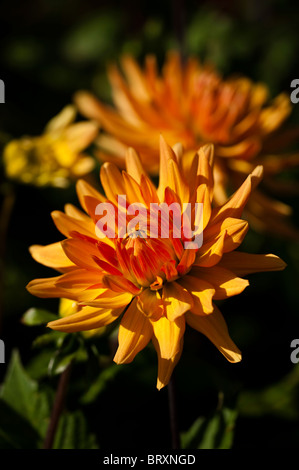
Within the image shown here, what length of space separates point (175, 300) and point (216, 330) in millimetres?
77

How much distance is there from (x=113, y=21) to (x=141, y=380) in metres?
1.53

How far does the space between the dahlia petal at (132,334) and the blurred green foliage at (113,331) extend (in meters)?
0.10

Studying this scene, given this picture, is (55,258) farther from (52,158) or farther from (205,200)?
(52,158)

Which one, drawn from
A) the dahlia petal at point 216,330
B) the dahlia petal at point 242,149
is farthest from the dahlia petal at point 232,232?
the dahlia petal at point 242,149

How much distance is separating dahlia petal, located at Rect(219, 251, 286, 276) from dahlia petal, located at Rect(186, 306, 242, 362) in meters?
0.08

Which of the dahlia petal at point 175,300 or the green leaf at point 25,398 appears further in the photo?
the green leaf at point 25,398

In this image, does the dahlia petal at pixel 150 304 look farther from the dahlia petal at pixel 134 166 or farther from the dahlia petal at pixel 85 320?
the dahlia petal at pixel 134 166

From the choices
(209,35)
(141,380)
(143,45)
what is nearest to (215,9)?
(209,35)

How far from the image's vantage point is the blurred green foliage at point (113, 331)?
44.0 inches

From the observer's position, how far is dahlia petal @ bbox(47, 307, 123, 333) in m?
0.87

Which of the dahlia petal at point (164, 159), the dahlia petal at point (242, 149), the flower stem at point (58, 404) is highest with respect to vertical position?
the dahlia petal at point (242, 149)

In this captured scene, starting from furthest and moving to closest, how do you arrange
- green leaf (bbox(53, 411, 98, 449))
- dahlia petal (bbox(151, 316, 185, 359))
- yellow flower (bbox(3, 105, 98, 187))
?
yellow flower (bbox(3, 105, 98, 187))
green leaf (bbox(53, 411, 98, 449))
dahlia petal (bbox(151, 316, 185, 359))

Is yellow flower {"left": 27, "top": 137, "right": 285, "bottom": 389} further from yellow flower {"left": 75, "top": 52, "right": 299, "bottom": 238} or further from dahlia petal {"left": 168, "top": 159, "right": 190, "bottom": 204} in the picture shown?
yellow flower {"left": 75, "top": 52, "right": 299, "bottom": 238}

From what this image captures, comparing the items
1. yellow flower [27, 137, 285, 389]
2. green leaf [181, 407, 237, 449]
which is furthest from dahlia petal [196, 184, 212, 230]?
green leaf [181, 407, 237, 449]
